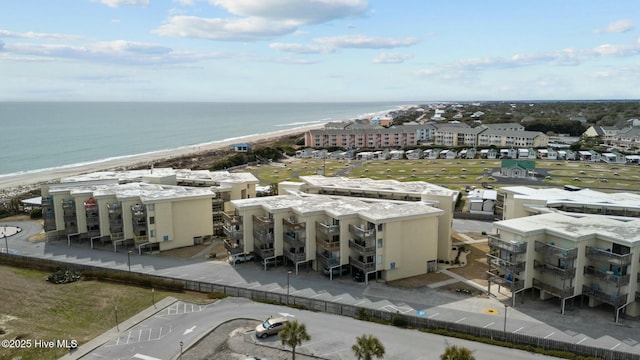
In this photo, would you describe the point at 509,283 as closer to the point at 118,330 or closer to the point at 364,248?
the point at 364,248

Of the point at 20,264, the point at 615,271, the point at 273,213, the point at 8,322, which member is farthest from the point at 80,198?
the point at 615,271

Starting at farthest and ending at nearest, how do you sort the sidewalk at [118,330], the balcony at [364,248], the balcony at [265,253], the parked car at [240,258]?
the parked car at [240,258]
the balcony at [265,253]
the balcony at [364,248]
the sidewalk at [118,330]

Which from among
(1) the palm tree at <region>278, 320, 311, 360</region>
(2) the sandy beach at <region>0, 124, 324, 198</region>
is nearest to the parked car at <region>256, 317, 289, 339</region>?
(1) the palm tree at <region>278, 320, 311, 360</region>

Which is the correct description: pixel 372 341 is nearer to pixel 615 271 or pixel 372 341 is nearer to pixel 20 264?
pixel 615 271

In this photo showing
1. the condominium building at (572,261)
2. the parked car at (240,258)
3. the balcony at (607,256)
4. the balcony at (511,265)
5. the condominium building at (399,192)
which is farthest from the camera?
the condominium building at (399,192)

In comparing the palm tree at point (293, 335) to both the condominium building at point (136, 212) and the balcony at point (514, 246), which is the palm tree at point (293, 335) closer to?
the balcony at point (514, 246)

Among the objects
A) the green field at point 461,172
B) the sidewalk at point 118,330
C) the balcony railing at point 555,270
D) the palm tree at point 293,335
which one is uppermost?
the balcony railing at point 555,270

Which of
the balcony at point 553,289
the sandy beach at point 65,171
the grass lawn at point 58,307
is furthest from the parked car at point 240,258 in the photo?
the sandy beach at point 65,171

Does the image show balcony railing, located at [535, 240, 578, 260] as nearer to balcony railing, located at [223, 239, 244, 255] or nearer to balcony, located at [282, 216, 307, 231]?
balcony, located at [282, 216, 307, 231]
